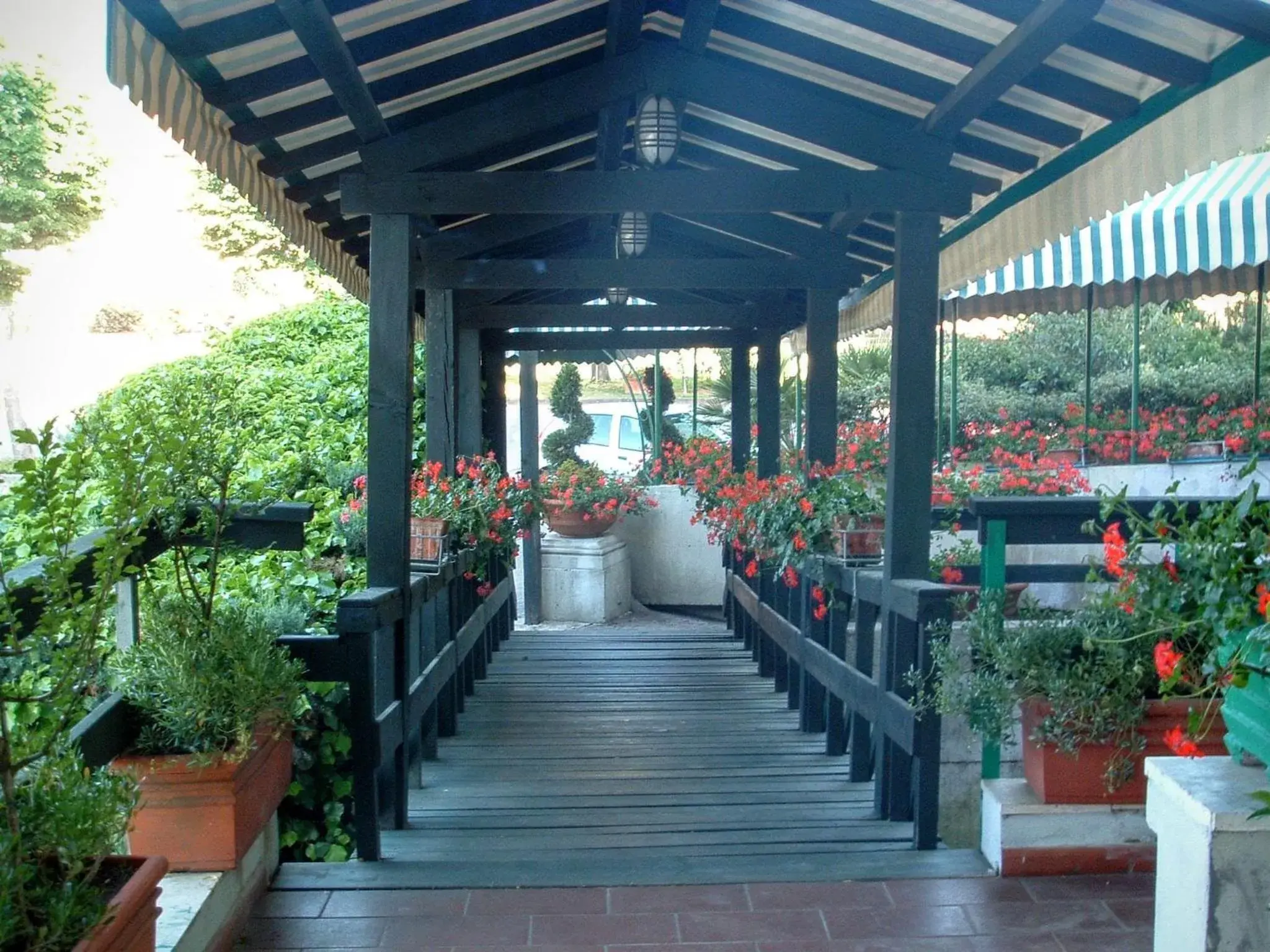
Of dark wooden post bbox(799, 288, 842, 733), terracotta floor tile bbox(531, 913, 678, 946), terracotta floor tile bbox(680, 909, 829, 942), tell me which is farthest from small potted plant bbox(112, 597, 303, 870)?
dark wooden post bbox(799, 288, 842, 733)

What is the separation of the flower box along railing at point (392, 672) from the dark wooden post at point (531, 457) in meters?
3.17

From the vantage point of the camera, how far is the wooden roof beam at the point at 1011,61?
2715 mm

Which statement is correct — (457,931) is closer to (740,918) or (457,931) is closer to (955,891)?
(740,918)

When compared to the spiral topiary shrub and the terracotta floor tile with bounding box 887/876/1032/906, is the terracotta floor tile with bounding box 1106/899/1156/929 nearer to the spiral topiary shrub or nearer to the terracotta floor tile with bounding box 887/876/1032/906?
the terracotta floor tile with bounding box 887/876/1032/906

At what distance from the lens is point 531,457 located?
841 cm

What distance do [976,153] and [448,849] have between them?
280 centimetres

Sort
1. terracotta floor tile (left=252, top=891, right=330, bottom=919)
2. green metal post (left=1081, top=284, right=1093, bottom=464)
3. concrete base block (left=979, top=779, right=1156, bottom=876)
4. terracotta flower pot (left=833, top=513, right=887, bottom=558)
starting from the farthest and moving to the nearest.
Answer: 1. green metal post (left=1081, top=284, right=1093, bottom=464)
2. terracotta flower pot (left=833, top=513, right=887, bottom=558)
3. concrete base block (left=979, top=779, right=1156, bottom=876)
4. terracotta floor tile (left=252, top=891, right=330, bottom=919)

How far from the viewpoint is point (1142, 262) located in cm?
742

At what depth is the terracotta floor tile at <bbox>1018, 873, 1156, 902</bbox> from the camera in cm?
281

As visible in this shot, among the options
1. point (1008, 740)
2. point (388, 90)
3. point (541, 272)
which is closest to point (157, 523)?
point (388, 90)

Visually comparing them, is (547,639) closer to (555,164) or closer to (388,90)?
(555,164)

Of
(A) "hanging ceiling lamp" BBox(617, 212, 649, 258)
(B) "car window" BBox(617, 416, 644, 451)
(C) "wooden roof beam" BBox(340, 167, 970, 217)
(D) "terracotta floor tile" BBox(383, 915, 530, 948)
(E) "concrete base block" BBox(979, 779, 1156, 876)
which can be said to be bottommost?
(D) "terracotta floor tile" BBox(383, 915, 530, 948)

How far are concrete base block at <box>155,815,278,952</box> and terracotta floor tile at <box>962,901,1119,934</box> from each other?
172 cm

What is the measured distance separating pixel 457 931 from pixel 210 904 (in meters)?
0.58
